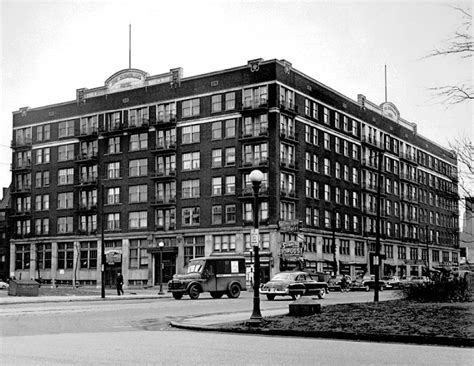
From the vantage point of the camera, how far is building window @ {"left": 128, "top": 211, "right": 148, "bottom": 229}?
254 feet

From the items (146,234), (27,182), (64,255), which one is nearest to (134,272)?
(146,234)

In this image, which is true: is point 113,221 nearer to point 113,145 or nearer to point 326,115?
point 113,145

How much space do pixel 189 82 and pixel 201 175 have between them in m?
10.4

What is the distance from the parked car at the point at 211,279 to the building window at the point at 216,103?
1275 inches

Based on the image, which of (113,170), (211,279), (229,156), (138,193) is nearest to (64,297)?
(211,279)

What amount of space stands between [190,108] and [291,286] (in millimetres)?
40249

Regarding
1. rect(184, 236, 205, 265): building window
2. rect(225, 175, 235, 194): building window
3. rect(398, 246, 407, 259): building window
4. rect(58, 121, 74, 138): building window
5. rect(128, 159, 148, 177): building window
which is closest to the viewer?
rect(225, 175, 235, 194): building window

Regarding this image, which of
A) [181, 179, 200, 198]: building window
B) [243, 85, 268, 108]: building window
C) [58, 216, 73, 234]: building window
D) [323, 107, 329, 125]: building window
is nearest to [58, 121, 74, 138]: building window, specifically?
[58, 216, 73, 234]: building window

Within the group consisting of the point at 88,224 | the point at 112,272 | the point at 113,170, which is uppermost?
the point at 113,170

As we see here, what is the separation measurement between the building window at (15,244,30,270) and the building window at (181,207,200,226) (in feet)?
81.2

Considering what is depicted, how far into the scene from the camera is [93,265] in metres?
80.2

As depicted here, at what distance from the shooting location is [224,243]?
7131 centimetres

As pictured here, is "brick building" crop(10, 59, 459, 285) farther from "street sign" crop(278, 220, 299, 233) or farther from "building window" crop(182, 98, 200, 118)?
"building window" crop(182, 98, 200, 118)

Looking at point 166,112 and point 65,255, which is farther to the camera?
point 65,255
